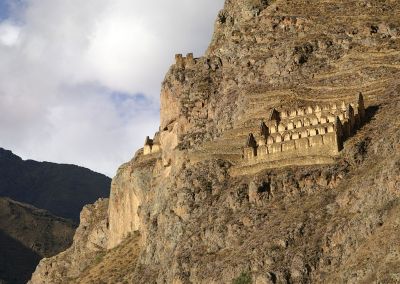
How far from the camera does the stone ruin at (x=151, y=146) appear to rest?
132 meters

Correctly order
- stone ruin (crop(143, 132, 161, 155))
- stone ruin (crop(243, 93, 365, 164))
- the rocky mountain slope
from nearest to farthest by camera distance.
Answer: the rocky mountain slope < stone ruin (crop(243, 93, 365, 164)) < stone ruin (crop(143, 132, 161, 155))

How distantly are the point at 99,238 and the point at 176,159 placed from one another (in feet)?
105

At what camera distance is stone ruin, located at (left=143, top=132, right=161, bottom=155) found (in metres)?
132

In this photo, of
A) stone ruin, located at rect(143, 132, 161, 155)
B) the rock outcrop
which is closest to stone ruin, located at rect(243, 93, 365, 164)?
stone ruin, located at rect(143, 132, 161, 155)

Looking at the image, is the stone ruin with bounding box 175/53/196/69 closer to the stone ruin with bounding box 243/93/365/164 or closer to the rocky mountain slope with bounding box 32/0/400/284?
the rocky mountain slope with bounding box 32/0/400/284

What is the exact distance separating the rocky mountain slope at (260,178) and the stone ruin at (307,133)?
137 centimetres

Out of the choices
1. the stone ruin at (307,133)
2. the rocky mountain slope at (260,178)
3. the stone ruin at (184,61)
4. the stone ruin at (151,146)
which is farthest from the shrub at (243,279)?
the stone ruin at (151,146)

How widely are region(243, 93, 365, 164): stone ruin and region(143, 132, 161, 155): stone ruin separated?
1260 inches

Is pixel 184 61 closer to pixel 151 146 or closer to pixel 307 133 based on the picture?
pixel 151 146

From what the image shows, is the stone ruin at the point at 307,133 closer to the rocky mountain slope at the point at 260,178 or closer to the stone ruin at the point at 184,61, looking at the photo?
the rocky mountain slope at the point at 260,178

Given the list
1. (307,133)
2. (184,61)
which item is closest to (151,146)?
(184,61)

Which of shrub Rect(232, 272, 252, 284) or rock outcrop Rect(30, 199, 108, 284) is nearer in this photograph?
shrub Rect(232, 272, 252, 284)

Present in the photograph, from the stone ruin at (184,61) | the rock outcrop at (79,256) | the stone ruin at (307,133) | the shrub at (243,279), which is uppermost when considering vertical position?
the stone ruin at (184,61)

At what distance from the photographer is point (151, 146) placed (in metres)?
133
